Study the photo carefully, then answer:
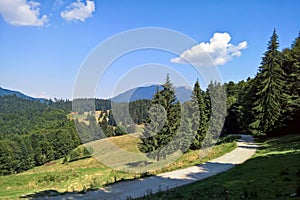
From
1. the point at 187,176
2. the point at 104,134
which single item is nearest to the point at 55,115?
the point at 104,134

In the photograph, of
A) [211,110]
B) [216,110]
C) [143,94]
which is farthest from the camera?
[216,110]

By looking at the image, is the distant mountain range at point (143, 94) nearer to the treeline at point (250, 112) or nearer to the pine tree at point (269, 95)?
the treeline at point (250, 112)

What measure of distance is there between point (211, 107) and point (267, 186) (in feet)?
128

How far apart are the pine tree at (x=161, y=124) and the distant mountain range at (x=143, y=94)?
794 millimetres

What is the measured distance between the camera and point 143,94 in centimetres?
3134

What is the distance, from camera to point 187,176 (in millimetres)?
18094

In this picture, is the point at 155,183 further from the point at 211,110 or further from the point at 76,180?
the point at 211,110

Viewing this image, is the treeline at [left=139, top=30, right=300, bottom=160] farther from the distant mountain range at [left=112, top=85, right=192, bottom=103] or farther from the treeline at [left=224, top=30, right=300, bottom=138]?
the distant mountain range at [left=112, top=85, right=192, bottom=103]

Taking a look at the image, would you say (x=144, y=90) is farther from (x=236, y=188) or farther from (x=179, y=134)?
(x=236, y=188)

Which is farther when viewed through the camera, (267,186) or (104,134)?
(104,134)

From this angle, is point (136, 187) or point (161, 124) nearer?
point (136, 187)

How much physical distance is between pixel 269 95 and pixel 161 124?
14769mm

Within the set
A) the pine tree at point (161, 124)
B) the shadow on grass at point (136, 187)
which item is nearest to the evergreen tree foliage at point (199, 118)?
the pine tree at point (161, 124)

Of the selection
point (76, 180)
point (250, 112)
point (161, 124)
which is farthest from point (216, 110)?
point (76, 180)
